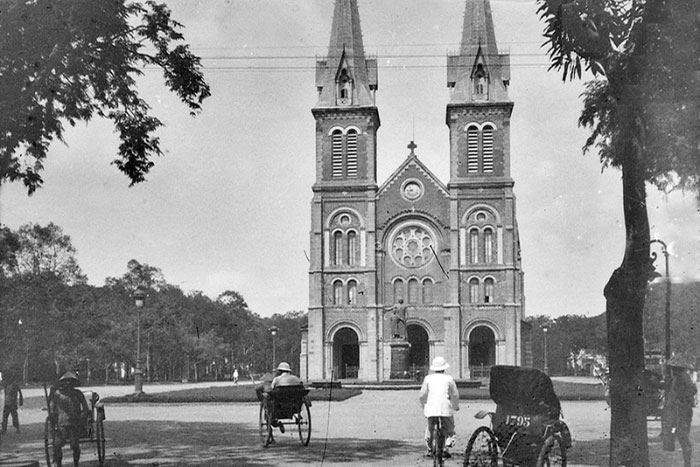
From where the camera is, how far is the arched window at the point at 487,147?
54375mm

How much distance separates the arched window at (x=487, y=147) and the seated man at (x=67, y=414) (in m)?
46.2

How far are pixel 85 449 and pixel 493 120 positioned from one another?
4533 centimetres

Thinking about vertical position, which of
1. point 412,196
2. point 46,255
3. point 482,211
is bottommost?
point 46,255

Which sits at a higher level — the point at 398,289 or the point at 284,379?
the point at 398,289

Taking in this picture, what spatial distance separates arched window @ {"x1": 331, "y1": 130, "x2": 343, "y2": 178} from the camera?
55.5 metres

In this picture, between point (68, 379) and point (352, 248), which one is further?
point (352, 248)

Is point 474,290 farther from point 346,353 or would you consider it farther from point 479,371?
point 346,353

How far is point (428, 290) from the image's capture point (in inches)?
2147

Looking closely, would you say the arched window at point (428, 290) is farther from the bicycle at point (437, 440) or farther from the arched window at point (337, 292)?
the bicycle at point (437, 440)

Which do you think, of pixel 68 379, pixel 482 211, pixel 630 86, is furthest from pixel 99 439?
pixel 482 211

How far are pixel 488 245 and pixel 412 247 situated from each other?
507 centimetres

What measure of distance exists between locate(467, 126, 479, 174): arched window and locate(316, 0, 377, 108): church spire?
23.0ft

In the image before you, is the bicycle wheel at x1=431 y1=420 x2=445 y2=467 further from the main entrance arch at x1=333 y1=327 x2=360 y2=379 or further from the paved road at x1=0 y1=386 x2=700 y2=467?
the main entrance arch at x1=333 y1=327 x2=360 y2=379

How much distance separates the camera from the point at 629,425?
936 cm
